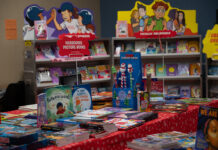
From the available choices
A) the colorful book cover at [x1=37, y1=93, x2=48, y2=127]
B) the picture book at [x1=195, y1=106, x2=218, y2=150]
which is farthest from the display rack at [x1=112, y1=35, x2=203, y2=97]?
the picture book at [x1=195, y1=106, x2=218, y2=150]

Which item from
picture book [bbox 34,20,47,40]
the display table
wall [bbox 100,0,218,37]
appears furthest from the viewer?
wall [bbox 100,0,218,37]

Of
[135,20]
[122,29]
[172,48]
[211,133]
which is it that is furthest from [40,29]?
[211,133]

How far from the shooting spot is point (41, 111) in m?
2.67

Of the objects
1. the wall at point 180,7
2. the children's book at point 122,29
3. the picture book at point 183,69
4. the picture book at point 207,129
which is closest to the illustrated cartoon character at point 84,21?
the children's book at point 122,29

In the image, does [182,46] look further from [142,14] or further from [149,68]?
[142,14]

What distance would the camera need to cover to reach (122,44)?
22.7ft

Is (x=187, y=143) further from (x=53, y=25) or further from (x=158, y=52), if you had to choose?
(x=158, y=52)

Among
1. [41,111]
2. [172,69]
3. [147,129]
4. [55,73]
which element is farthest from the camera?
[172,69]

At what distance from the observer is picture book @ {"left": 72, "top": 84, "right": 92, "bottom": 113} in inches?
122

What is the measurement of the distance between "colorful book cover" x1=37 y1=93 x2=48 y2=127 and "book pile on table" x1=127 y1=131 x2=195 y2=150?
915mm

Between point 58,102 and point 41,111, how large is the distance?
23cm

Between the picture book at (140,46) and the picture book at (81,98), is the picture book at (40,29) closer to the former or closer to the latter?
the picture book at (140,46)

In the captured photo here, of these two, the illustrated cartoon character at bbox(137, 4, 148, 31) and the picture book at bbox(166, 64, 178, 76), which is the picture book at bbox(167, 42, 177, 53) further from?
the illustrated cartoon character at bbox(137, 4, 148, 31)

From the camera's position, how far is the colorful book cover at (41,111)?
2633 mm
